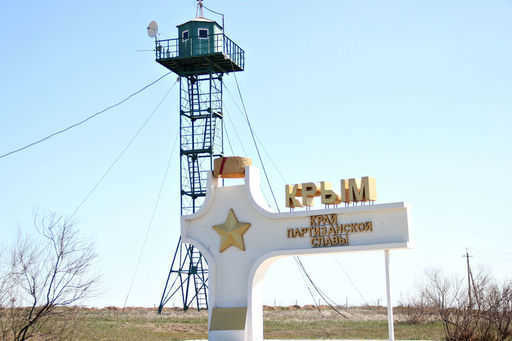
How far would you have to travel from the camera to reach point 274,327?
136 feet

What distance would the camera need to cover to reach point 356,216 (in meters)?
24.6

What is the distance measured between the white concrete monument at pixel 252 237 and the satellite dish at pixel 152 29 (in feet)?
53.7

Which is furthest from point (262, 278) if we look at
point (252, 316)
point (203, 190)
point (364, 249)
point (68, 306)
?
point (203, 190)

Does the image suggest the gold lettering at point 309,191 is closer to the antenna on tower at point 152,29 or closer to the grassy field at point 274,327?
the grassy field at point 274,327

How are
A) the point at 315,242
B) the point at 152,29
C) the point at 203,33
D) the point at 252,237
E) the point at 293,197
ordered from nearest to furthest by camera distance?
the point at 315,242
the point at 293,197
the point at 252,237
the point at 152,29
the point at 203,33

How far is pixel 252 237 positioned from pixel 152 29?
19.2m

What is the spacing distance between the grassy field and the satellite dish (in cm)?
1635

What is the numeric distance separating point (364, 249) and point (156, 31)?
2239 centimetres

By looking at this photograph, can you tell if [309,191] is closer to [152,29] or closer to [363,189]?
[363,189]

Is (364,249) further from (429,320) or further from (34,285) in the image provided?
(429,320)

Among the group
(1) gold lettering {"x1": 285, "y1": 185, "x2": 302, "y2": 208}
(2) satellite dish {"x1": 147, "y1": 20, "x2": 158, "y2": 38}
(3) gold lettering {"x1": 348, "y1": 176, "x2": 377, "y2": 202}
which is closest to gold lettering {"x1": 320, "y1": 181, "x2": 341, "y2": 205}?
(3) gold lettering {"x1": 348, "y1": 176, "x2": 377, "y2": 202}

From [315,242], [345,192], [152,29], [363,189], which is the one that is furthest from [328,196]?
[152,29]

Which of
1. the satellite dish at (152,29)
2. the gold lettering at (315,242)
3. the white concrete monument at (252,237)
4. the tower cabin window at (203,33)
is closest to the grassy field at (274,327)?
the white concrete monument at (252,237)

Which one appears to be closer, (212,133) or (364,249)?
(364,249)
